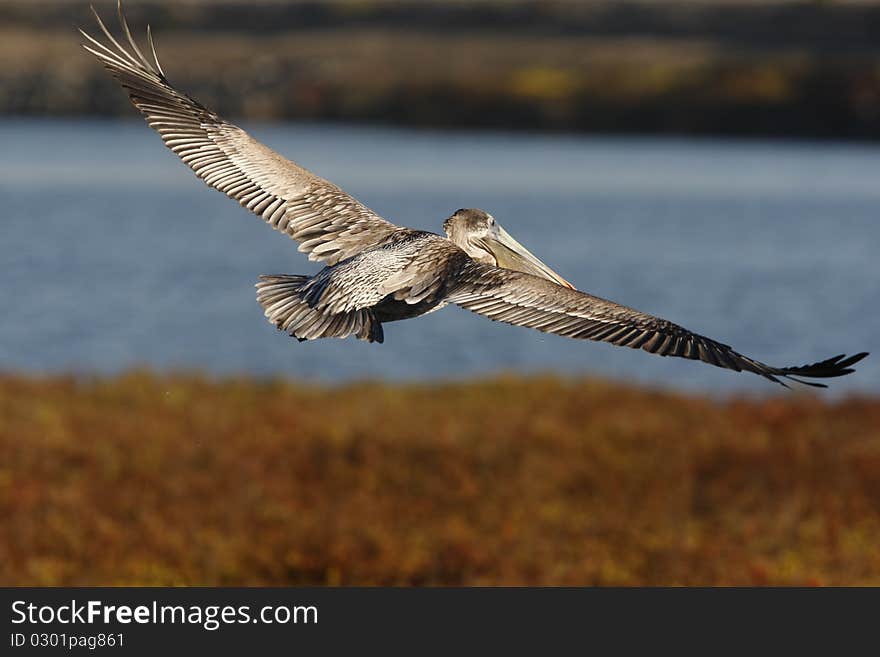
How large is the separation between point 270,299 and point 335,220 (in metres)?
0.31

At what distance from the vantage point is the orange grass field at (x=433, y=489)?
15609 mm

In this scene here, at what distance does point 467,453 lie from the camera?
65.8ft

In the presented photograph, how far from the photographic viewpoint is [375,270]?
2.89 m

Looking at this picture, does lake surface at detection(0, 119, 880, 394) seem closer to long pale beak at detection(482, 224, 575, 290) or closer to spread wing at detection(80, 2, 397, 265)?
spread wing at detection(80, 2, 397, 265)

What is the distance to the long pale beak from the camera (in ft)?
9.83

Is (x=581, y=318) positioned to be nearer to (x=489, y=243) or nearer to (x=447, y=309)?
(x=489, y=243)

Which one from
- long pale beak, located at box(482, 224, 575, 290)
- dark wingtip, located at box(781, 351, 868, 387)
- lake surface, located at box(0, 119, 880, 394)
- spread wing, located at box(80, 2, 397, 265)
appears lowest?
dark wingtip, located at box(781, 351, 868, 387)

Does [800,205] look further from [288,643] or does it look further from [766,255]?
[288,643]

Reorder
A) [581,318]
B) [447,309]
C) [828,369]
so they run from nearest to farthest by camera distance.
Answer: [581,318], [828,369], [447,309]

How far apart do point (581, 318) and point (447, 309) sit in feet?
62.3

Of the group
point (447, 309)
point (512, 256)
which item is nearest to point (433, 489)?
point (447, 309)

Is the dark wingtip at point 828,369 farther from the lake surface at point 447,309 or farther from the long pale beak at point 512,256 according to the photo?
the lake surface at point 447,309

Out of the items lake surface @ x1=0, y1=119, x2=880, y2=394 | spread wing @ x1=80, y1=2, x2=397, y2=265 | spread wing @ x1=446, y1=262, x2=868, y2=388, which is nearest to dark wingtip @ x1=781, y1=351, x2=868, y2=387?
spread wing @ x1=446, y1=262, x2=868, y2=388

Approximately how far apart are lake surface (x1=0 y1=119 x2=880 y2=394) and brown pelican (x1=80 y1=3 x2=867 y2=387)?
11.2 m
